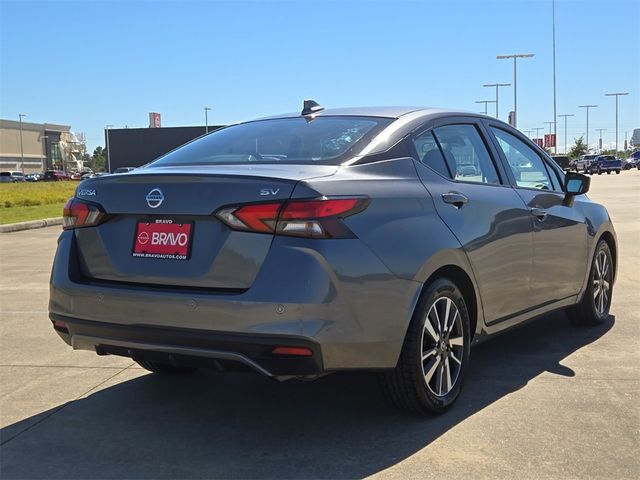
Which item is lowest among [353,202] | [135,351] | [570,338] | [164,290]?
[570,338]

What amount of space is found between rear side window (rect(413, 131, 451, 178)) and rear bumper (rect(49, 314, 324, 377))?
1.41 meters

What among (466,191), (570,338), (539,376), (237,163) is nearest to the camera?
(237,163)

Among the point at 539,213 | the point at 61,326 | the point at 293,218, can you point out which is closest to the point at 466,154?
the point at 539,213

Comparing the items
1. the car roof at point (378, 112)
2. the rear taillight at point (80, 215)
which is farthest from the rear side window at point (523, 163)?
the rear taillight at point (80, 215)

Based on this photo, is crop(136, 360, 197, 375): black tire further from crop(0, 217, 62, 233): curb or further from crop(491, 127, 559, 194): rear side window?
crop(0, 217, 62, 233): curb

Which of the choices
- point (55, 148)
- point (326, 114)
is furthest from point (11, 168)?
point (326, 114)

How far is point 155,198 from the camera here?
11.0 ft

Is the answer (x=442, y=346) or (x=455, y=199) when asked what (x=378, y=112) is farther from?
(x=442, y=346)

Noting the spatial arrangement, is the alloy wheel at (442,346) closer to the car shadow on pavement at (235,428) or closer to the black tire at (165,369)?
the car shadow on pavement at (235,428)

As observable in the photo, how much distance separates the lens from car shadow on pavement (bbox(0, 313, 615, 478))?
322 cm

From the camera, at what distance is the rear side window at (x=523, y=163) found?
4906 millimetres

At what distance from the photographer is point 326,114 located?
178 inches

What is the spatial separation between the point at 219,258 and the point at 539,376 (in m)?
2.39

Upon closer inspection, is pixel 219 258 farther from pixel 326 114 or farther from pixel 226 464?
pixel 326 114
